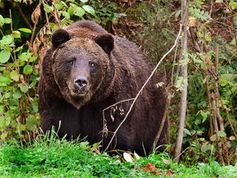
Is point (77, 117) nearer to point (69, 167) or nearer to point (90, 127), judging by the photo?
point (90, 127)

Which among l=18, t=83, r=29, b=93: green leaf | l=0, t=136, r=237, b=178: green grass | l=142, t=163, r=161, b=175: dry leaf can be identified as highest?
l=18, t=83, r=29, b=93: green leaf

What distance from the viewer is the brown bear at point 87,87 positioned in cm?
825

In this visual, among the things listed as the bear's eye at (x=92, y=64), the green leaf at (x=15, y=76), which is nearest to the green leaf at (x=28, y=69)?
the green leaf at (x=15, y=76)

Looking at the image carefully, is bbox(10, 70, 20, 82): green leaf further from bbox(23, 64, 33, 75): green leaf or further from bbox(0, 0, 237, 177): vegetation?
bbox(23, 64, 33, 75): green leaf

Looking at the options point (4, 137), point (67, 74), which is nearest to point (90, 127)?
point (67, 74)

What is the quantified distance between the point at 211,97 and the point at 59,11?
8.11ft

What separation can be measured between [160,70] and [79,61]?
2057 mm

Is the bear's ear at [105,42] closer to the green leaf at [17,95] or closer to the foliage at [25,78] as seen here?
the foliage at [25,78]

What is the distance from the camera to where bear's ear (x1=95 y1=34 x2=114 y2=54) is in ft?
27.5

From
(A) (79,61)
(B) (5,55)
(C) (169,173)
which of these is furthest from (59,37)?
(C) (169,173)

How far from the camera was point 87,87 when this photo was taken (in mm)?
7961

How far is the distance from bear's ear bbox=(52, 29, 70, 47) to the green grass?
5.55ft

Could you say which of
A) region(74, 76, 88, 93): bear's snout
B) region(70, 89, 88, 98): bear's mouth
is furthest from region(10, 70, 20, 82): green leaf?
region(74, 76, 88, 93): bear's snout

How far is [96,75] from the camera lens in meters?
8.28
